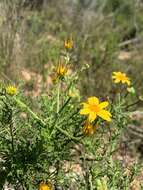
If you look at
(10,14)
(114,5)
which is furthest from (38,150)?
(114,5)

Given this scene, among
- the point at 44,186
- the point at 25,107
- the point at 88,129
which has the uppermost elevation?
the point at 25,107

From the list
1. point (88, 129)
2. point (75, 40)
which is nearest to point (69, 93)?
point (88, 129)

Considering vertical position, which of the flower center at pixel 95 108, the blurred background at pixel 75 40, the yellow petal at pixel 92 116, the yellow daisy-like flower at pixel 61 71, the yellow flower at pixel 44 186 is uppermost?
the blurred background at pixel 75 40

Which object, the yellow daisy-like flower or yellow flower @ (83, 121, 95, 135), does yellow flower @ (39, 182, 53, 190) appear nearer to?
yellow flower @ (83, 121, 95, 135)

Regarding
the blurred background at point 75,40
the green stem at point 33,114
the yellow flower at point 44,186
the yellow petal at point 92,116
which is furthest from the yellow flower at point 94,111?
the blurred background at point 75,40

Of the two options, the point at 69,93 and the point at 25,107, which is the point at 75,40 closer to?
the point at 69,93

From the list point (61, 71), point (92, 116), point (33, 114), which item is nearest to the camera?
point (92, 116)

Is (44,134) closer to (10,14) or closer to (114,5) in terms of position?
(10,14)

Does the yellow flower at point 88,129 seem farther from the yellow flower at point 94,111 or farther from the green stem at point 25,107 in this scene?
the green stem at point 25,107
